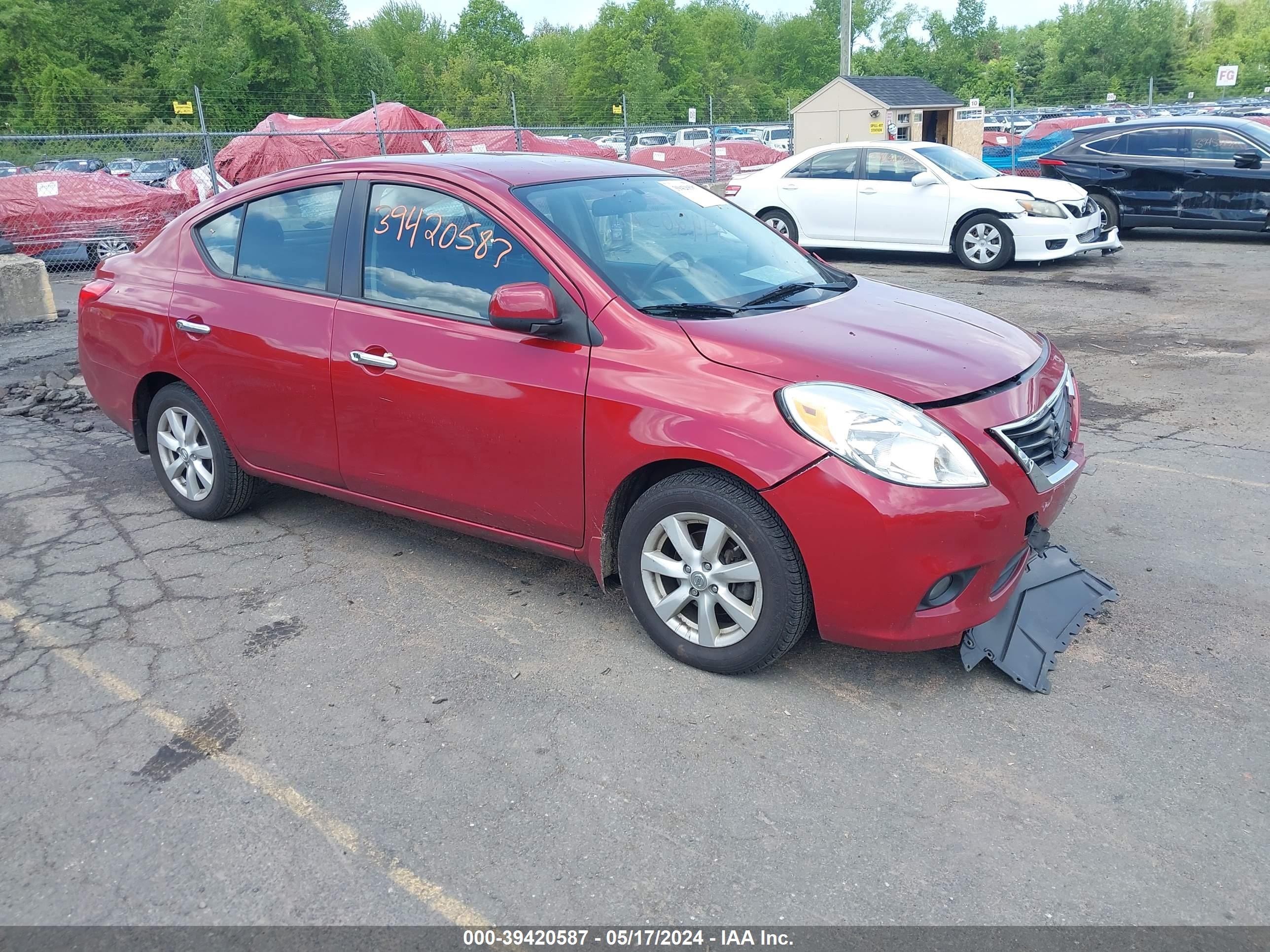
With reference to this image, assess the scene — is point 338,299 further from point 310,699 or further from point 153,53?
point 153,53

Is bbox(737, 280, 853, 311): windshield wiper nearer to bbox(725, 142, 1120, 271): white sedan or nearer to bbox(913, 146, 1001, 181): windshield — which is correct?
bbox(725, 142, 1120, 271): white sedan

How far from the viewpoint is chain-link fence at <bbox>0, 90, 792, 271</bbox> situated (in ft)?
47.0

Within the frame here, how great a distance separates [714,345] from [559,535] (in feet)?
3.11

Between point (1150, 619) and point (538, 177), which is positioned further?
point (538, 177)

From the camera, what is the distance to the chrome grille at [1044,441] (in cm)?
342

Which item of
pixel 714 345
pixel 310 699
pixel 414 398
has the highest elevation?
pixel 714 345

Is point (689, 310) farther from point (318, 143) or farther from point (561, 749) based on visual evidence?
point (318, 143)

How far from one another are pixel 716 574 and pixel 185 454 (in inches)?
119

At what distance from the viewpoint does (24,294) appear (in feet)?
34.8

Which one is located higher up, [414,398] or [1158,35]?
[1158,35]

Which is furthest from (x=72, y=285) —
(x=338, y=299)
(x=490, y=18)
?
(x=490, y=18)

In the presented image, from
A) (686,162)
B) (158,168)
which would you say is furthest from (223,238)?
(158,168)

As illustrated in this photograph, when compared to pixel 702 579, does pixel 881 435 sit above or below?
above

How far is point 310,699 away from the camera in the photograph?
3.59 m
